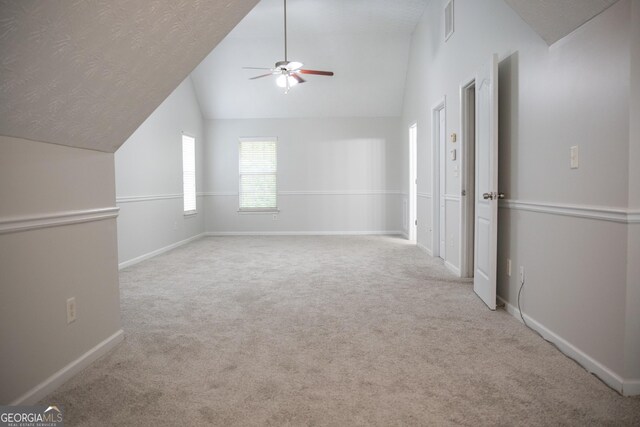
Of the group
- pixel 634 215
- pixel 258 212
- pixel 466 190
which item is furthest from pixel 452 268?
pixel 258 212

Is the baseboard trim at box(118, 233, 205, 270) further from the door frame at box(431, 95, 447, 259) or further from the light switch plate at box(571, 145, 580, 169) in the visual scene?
the light switch plate at box(571, 145, 580, 169)

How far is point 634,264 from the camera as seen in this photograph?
205 centimetres

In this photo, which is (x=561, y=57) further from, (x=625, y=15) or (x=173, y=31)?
(x=173, y=31)

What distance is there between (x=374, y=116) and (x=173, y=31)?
7.01m

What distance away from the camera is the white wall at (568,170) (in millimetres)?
2121

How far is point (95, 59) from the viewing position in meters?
1.97

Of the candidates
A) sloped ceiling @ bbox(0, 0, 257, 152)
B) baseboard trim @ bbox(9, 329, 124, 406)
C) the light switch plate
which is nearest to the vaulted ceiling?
sloped ceiling @ bbox(0, 0, 257, 152)

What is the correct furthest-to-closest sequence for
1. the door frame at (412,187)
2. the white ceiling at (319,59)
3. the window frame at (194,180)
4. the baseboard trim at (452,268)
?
1. the door frame at (412,187)
2. the window frame at (194,180)
3. the white ceiling at (319,59)
4. the baseboard trim at (452,268)

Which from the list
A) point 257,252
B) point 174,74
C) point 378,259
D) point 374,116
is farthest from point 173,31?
point 374,116

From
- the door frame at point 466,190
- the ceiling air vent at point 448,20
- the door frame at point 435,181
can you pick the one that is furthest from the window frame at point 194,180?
the door frame at point 466,190
